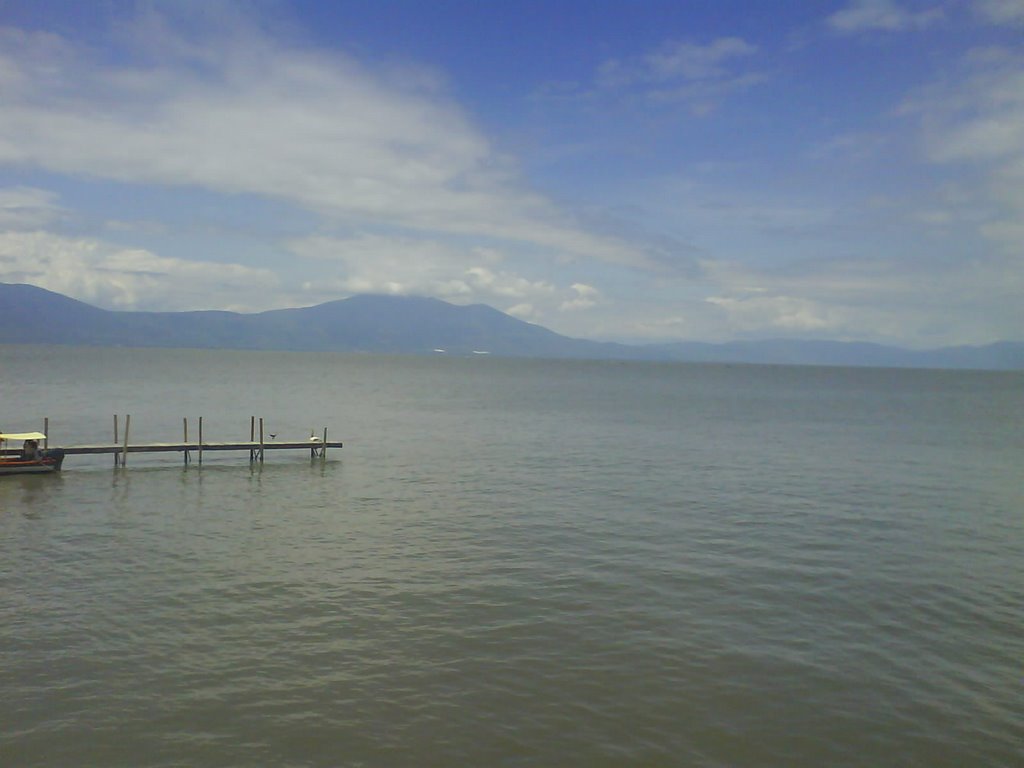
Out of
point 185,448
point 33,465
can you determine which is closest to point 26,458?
point 33,465

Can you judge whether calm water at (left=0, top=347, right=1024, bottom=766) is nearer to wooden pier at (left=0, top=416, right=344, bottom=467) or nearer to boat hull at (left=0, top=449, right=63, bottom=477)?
boat hull at (left=0, top=449, right=63, bottom=477)

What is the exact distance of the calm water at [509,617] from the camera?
13469 millimetres

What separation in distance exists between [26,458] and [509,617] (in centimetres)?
3148

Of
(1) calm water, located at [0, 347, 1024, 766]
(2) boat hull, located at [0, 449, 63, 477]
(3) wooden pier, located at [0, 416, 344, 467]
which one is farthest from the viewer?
(3) wooden pier, located at [0, 416, 344, 467]

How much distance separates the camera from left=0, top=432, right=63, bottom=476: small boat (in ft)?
121

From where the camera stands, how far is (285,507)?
32.2 meters

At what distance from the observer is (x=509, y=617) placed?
1880cm

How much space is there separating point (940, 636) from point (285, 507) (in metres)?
25.3

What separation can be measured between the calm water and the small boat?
3.31 feet

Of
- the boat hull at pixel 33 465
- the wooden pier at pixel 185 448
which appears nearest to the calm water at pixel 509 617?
the boat hull at pixel 33 465

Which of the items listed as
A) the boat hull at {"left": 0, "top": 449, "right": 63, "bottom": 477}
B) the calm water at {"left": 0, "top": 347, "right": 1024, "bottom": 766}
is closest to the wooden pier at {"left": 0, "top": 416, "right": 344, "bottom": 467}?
the boat hull at {"left": 0, "top": 449, "right": 63, "bottom": 477}

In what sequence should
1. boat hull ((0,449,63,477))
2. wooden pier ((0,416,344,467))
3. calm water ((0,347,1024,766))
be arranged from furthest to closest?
wooden pier ((0,416,344,467))
boat hull ((0,449,63,477))
calm water ((0,347,1024,766))

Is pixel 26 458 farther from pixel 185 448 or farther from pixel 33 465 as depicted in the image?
pixel 185 448

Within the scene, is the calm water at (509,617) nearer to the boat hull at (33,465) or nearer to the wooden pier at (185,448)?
the boat hull at (33,465)
